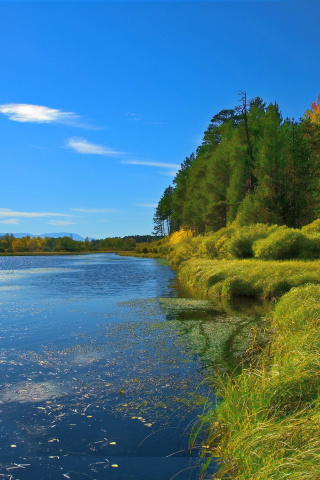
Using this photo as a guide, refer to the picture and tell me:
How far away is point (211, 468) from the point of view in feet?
14.1

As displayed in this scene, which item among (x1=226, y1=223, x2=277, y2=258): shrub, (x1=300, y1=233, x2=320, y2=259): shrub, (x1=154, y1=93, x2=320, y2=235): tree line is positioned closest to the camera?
(x1=300, y1=233, x2=320, y2=259): shrub

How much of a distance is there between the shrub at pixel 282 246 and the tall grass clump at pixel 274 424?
13250 mm

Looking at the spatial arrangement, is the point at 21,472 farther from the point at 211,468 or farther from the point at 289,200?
the point at 289,200

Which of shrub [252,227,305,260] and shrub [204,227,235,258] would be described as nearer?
shrub [252,227,305,260]

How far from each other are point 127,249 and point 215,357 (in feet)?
329

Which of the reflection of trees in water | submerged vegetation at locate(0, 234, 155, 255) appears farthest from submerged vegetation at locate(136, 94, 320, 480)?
submerged vegetation at locate(0, 234, 155, 255)

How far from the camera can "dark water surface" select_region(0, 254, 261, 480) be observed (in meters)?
4.54

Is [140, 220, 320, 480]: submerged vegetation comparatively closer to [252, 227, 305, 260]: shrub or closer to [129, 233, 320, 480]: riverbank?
[129, 233, 320, 480]: riverbank

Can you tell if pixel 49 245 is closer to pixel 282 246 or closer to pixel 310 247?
pixel 282 246

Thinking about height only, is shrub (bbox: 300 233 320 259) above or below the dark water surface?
above

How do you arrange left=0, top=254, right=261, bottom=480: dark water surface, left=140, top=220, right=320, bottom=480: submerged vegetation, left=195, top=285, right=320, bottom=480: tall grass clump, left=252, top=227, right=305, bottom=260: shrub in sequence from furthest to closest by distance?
left=252, top=227, right=305, bottom=260: shrub → left=0, top=254, right=261, bottom=480: dark water surface → left=140, top=220, right=320, bottom=480: submerged vegetation → left=195, top=285, right=320, bottom=480: tall grass clump

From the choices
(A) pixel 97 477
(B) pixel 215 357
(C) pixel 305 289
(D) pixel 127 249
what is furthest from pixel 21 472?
(D) pixel 127 249

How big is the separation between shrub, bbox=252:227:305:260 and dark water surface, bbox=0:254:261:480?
23.1 ft

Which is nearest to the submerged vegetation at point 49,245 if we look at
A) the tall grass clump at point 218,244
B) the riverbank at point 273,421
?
the tall grass clump at point 218,244
